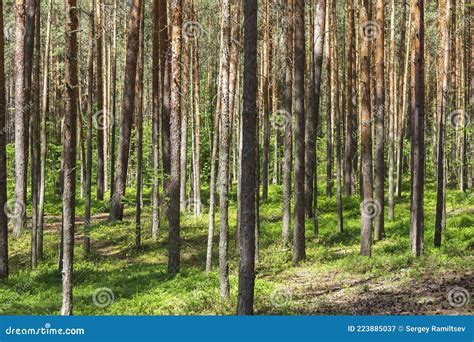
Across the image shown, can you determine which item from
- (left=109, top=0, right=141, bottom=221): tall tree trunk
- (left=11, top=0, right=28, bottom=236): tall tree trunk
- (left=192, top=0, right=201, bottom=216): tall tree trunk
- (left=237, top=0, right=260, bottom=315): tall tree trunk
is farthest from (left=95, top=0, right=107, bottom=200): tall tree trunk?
(left=237, top=0, right=260, bottom=315): tall tree trunk

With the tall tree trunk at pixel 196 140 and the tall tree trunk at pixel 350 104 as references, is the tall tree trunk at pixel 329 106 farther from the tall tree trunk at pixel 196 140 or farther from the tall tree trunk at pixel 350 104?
the tall tree trunk at pixel 196 140

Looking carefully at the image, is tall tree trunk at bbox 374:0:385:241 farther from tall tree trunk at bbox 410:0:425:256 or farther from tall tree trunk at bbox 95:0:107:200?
tall tree trunk at bbox 95:0:107:200

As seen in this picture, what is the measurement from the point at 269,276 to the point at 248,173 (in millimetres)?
6582

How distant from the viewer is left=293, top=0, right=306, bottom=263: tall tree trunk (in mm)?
16203

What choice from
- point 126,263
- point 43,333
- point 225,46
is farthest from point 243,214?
point 126,263

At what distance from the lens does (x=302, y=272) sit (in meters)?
15.3

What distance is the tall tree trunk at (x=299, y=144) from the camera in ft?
53.2

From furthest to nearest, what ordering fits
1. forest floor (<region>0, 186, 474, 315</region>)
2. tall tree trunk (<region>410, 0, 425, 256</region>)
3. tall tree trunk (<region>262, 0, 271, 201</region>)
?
1. tall tree trunk (<region>262, 0, 271, 201</region>)
2. tall tree trunk (<region>410, 0, 425, 256</region>)
3. forest floor (<region>0, 186, 474, 315</region>)

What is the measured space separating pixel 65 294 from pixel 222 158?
13.6 feet

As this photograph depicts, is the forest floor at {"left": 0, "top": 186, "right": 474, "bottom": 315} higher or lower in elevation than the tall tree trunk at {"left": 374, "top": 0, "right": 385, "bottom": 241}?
lower

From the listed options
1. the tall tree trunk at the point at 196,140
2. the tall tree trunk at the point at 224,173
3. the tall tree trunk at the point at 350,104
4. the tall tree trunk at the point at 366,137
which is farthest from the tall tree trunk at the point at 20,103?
the tall tree trunk at the point at 350,104

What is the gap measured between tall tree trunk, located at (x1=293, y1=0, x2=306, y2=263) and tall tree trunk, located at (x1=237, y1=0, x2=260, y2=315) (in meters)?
7.05

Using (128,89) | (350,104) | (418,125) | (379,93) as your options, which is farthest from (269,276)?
(350,104)

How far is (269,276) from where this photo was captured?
15070 mm
